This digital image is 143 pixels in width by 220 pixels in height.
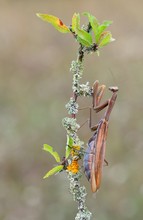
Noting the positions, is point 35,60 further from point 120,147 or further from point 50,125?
point 120,147

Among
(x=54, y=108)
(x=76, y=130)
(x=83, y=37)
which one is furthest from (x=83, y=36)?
(x=54, y=108)

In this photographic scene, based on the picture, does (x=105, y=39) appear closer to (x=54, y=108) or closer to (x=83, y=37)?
(x=83, y=37)

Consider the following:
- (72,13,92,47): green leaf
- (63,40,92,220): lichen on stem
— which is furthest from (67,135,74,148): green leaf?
(72,13,92,47): green leaf

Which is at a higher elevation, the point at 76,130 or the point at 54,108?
the point at 76,130

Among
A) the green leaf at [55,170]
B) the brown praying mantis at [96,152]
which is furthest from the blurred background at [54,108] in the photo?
the green leaf at [55,170]

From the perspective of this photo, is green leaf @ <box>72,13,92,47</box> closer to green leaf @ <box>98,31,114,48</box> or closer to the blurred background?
green leaf @ <box>98,31,114,48</box>

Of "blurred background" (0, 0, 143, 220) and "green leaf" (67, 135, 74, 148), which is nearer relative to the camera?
"green leaf" (67, 135, 74, 148)

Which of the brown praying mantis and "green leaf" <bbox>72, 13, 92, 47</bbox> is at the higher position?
"green leaf" <bbox>72, 13, 92, 47</bbox>

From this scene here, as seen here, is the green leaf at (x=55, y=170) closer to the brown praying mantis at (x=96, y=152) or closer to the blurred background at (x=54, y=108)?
the brown praying mantis at (x=96, y=152)
